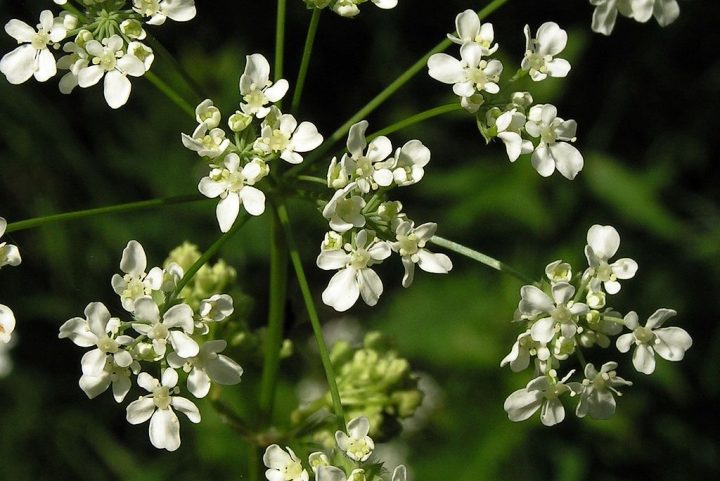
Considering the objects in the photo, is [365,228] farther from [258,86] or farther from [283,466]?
[283,466]

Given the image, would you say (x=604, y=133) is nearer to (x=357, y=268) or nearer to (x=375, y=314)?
(x=375, y=314)

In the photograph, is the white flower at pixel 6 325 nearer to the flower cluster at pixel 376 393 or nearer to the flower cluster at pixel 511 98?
the flower cluster at pixel 376 393

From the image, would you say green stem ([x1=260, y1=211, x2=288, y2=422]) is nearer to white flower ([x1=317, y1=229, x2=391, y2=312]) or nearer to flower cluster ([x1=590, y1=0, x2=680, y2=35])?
white flower ([x1=317, y1=229, x2=391, y2=312])

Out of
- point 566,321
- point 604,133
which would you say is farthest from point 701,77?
point 566,321

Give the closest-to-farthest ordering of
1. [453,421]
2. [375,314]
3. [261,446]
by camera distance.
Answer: [261,446], [453,421], [375,314]

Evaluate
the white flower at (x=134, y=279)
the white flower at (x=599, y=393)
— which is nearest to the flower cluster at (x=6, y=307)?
the white flower at (x=134, y=279)
